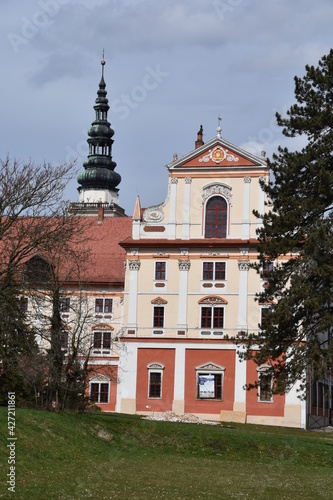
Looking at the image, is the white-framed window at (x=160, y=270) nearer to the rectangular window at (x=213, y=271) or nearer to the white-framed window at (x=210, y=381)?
the rectangular window at (x=213, y=271)

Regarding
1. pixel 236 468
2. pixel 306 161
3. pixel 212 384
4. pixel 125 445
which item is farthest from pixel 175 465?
pixel 212 384

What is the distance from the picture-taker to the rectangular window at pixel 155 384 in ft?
185

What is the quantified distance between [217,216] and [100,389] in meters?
14.2

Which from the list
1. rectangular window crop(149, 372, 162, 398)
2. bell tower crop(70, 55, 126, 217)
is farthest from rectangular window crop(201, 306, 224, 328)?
bell tower crop(70, 55, 126, 217)

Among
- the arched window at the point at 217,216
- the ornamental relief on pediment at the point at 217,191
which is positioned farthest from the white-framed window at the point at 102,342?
the ornamental relief on pediment at the point at 217,191

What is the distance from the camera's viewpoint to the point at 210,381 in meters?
55.5

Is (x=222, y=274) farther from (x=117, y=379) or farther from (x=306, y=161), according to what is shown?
(x=306, y=161)

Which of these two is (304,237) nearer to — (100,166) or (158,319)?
(158,319)

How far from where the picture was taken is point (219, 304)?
56.3m

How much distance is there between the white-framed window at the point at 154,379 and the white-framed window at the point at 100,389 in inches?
148

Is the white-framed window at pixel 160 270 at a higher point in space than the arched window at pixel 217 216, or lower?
lower

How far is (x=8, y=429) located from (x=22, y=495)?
803 cm

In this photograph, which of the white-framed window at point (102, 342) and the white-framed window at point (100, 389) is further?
the white-framed window at point (102, 342)

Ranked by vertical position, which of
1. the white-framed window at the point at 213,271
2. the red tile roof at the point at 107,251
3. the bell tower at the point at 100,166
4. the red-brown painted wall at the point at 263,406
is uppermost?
the bell tower at the point at 100,166
